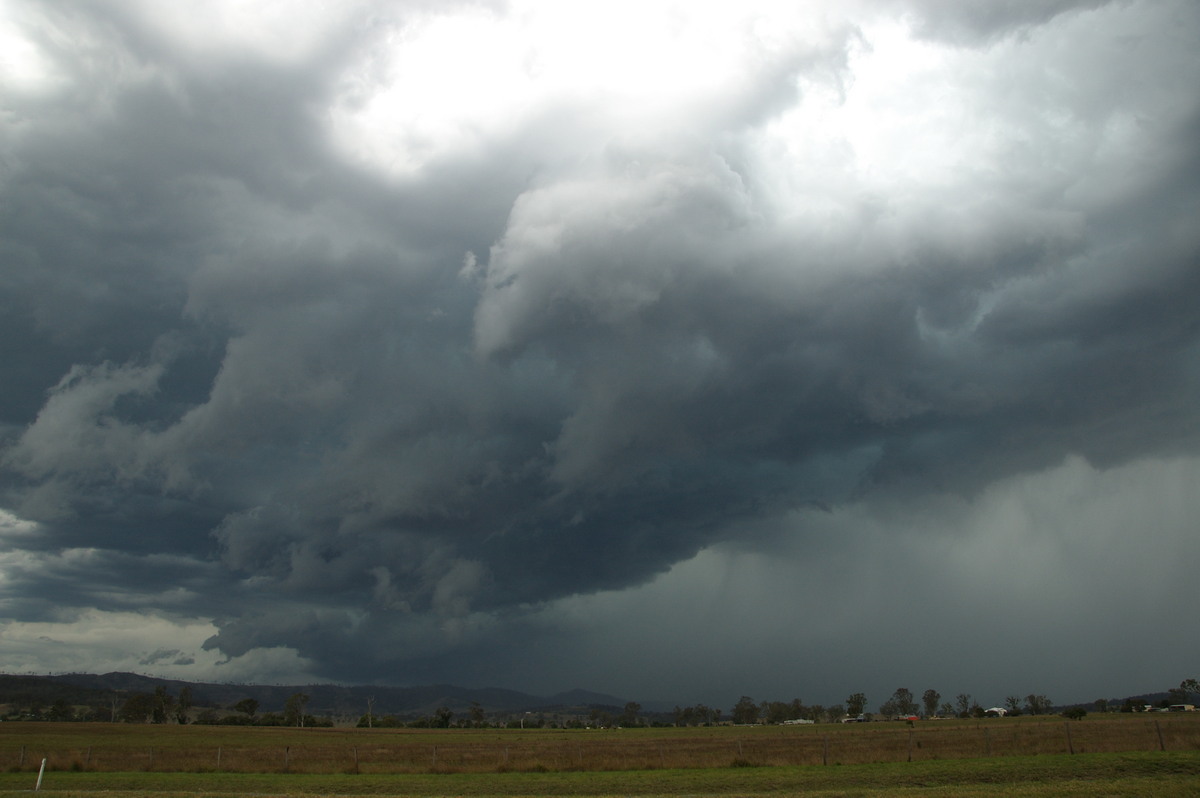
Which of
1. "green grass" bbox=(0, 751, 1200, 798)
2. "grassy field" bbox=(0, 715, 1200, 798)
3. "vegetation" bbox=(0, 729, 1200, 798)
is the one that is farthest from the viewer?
"grassy field" bbox=(0, 715, 1200, 798)

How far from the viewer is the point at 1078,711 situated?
432ft

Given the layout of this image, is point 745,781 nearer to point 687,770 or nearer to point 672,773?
point 672,773

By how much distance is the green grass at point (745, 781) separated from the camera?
34.6 m

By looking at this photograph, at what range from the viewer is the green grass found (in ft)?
113

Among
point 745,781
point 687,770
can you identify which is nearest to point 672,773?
point 687,770

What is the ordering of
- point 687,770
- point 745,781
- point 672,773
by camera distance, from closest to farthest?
point 745,781 < point 672,773 < point 687,770

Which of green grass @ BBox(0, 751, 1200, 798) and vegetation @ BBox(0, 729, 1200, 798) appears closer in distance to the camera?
green grass @ BBox(0, 751, 1200, 798)

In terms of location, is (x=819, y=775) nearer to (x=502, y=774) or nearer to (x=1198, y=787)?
(x=1198, y=787)

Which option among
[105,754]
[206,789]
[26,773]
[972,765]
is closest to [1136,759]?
[972,765]

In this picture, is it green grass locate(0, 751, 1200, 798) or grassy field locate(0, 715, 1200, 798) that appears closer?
green grass locate(0, 751, 1200, 798)

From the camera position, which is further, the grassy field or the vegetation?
the grassy field

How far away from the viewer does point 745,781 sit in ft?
141

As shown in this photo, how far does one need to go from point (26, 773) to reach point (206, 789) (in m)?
21.5

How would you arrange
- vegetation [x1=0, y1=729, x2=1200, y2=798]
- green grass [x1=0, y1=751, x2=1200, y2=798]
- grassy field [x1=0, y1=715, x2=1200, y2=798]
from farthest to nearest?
grassy field [x1=0, y1=715, x2=1200, y2=798]
vegetation [x1=0, y1=729, x2=1200, y2=798]
green grass [x1=0, y1=751, x2=1200, y2=798]
